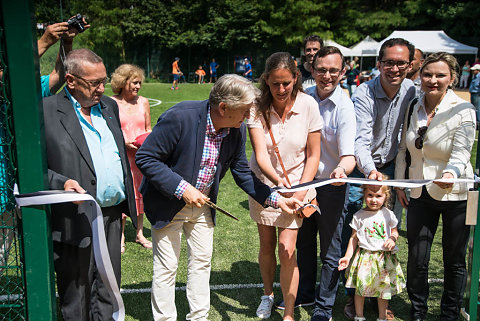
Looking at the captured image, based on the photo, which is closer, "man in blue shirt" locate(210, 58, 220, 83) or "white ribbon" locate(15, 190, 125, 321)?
"white ribbon" locate(15, 190, 125, 321)

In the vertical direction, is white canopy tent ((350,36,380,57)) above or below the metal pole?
above

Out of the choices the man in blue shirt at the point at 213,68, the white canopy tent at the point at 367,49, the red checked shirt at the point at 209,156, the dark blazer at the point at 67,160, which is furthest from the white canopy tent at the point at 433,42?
the dark blazer at the point at 67,160

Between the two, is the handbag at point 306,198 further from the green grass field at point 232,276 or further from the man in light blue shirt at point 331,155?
the green grass field at point 232,276

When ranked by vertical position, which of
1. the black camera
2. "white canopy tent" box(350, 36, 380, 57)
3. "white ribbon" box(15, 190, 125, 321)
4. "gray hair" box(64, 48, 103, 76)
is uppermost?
"white canopy tent" box(350, 36, 380, 57)

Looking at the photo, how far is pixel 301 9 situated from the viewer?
128 ft

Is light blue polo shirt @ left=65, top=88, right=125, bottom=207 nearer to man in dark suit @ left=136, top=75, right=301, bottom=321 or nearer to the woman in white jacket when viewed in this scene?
man in dark suit @ left=136, top=75, right=301, bottom=321

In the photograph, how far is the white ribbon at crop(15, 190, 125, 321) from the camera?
2.57 m

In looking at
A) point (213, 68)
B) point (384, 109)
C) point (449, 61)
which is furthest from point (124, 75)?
point (213, 68)

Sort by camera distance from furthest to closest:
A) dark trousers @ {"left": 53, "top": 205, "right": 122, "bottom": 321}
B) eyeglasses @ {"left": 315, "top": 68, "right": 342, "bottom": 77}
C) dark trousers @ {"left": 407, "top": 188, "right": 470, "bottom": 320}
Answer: eyeglasses @ {"left": 315, "top": 68, "right": 342, "bottom": 77} < dark trousers @ {"left": 407, "top": 188, "right": 470, "bottom": 320} < dark trousers @ {"left": 53, "top": 205, "right": 122, "bottom": 321}

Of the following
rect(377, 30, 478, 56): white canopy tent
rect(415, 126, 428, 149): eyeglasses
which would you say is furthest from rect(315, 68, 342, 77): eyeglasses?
rect(377, 30, 478, 56): white canopy tent

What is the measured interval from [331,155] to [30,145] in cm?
244

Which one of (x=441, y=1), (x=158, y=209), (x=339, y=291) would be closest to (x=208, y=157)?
(x=158, y=209)

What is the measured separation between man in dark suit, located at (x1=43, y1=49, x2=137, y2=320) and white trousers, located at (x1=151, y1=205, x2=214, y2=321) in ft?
1.24

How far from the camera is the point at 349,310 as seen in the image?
4383 mm
